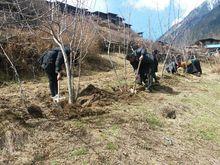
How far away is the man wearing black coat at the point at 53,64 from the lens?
34.2ft

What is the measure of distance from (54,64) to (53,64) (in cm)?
3

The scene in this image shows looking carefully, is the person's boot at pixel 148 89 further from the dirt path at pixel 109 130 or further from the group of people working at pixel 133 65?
the dirt path at pixel 109 130

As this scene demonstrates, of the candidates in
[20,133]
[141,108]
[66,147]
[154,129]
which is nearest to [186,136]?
[154,129]

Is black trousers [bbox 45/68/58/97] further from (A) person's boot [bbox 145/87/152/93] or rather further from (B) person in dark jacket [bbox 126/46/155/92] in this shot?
(A) person's boot [bbox 145/87/152/93]

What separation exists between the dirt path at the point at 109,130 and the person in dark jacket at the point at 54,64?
1.60 ft

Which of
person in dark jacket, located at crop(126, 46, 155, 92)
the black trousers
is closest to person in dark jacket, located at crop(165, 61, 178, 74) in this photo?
person in dark jacket, located at crop(126, 46, 155, 92)

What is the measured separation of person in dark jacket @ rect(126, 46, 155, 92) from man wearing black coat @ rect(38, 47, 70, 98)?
2.98 m

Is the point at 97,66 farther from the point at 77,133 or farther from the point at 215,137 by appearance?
the point at 77,133

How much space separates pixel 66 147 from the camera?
719 cm

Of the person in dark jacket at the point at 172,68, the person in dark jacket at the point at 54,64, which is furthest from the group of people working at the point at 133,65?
the person in dark jacket at the point at 172,68

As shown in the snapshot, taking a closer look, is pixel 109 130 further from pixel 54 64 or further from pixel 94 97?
pixel 54 64

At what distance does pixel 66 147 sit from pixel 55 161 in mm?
512

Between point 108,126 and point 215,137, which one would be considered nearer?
point 108,126

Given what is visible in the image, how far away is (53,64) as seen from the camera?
10.7 m
